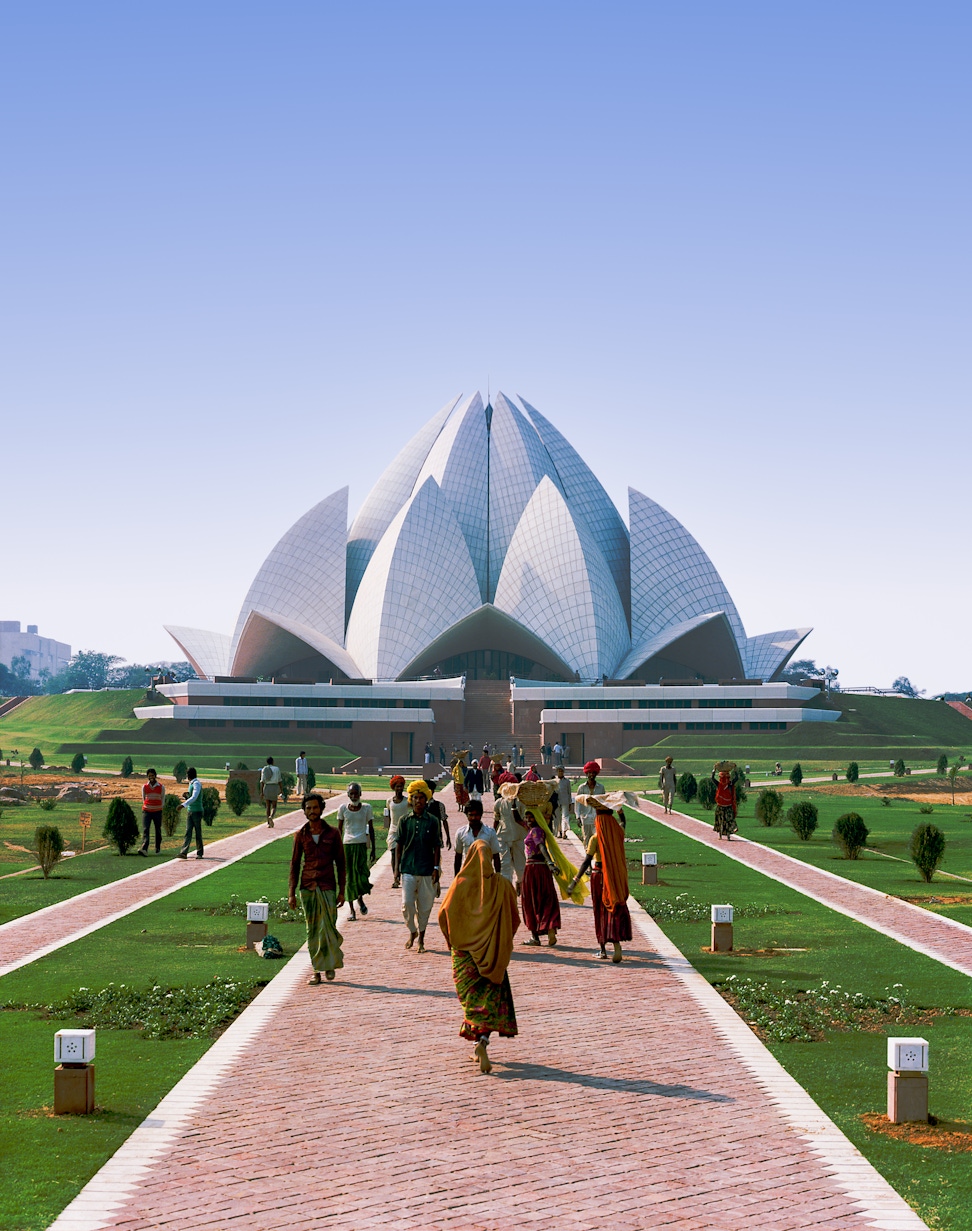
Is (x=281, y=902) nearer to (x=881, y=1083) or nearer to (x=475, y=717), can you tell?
(x=881, y=1083)

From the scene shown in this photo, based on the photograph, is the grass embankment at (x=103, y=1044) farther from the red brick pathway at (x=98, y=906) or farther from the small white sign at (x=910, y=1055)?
the small white sign at (x=910, y=1055)

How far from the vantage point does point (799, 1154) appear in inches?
222

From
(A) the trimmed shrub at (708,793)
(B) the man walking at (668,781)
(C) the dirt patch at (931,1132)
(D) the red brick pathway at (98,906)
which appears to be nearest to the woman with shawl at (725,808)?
(B) the man walking at (668,781)

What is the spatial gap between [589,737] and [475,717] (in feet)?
20.3

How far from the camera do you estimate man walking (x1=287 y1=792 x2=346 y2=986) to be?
31.1 ft

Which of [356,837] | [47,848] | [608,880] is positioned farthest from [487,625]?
[608,880]

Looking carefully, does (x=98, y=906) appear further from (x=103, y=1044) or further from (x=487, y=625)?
(x=487, y=625)

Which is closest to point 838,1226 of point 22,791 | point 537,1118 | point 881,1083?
point 537,1118

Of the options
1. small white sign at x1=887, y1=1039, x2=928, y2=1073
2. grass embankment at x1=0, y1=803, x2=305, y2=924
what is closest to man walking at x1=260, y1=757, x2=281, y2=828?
grass embankment at x1=0, y1=803, x2=305, y2=924

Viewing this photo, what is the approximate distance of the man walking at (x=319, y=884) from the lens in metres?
9.48

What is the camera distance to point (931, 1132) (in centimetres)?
610

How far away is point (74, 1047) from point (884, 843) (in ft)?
56.8

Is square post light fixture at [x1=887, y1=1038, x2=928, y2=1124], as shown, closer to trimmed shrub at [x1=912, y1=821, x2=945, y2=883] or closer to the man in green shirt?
the man in green shirt

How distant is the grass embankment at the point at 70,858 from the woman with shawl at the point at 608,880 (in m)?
5.97
